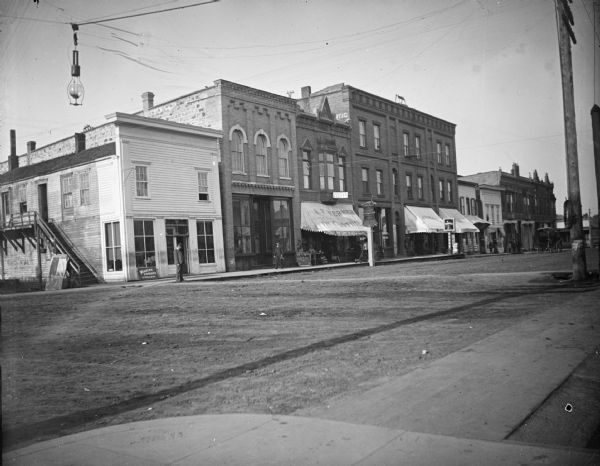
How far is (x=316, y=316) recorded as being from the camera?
10.7 meters

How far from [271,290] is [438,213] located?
3754cm

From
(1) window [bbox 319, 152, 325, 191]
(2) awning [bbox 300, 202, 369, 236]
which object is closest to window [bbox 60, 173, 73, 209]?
(2) awning [bbox 300, 202, 369, 236]

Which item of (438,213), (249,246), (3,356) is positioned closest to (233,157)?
(249,246)

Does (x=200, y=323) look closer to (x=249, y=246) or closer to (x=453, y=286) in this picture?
(x=453, y=286)

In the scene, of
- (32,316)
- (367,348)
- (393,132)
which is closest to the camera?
(367,348)

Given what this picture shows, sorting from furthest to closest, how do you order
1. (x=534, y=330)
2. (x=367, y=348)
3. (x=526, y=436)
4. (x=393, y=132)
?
1. (x=393, y=132)
2. (x=534, y=330)
3. (x=367, y=348)
4. (x=526, y=436)

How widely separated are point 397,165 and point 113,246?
27.5 m

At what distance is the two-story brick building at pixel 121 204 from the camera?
25250 millimetres

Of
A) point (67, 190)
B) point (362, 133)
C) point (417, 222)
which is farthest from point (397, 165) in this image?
point (67, 190)

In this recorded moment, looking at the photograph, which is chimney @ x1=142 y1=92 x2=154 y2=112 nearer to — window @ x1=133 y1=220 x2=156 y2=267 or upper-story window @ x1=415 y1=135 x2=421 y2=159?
window @ x1=133 y1=220 x2=156 y2=267

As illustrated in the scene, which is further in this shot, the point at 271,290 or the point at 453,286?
the point at 271,290

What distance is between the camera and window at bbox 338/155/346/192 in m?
38.9

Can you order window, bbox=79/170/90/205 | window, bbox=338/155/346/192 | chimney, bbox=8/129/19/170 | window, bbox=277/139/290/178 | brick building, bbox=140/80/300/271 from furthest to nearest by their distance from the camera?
window, bbox=338/155/346/192 < window, bbox=277/139/290/178 < chimney, bbox=8/129/19/170 < brick building, bbox=140/80/300/271 < window, bbox=79/170/90/205

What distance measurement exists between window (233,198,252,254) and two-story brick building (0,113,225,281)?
133 cm
